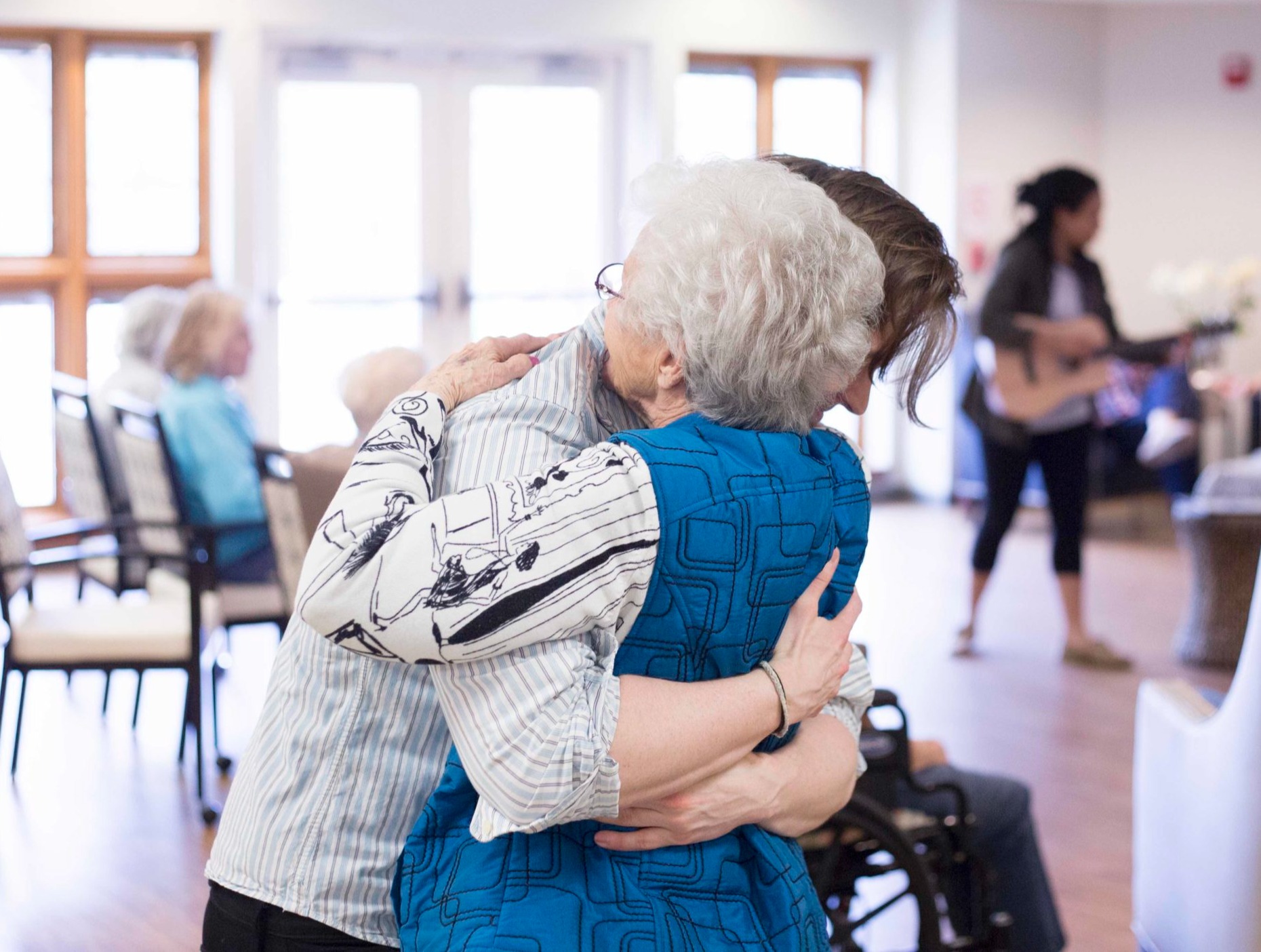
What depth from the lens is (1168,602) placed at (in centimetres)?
634

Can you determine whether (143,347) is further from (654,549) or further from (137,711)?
(654,549)

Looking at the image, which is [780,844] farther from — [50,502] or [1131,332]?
[1131,332]

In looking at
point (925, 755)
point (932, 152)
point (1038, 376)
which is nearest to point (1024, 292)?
point (1038, 376)

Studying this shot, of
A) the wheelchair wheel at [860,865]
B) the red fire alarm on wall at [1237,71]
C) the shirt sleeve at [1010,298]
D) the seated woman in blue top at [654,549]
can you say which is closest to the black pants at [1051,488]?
the shirt sleeve at [1010,298]

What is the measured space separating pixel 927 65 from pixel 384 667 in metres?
8.47

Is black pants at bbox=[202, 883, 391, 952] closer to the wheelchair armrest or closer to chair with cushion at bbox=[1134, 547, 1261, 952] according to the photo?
chair with cushion at bbox=[1134, 547, 1261, 952]

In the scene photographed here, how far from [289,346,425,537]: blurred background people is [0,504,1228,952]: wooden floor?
0.92 m

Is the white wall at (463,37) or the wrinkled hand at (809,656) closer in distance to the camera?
the wrinkled hand at (809,656)

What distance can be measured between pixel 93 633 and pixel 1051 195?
3.58m

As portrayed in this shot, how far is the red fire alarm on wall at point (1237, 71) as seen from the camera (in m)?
9.10

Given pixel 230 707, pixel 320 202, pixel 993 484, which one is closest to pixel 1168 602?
pixel 993 484

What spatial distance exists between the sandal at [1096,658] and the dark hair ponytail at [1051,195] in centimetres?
152

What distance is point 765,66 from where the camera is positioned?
9.03 meters

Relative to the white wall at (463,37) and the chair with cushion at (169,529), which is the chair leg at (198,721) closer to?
the chair with cushion at (169,529)
